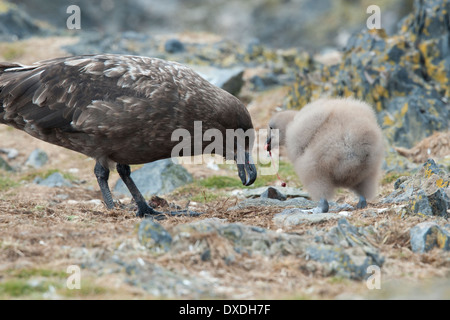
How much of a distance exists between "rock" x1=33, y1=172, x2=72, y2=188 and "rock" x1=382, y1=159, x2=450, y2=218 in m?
5.57

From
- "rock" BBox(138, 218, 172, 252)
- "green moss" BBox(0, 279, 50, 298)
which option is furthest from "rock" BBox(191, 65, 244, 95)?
"green moss" BBox(0, 279, 50, 298)

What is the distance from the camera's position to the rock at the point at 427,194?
6367 mm

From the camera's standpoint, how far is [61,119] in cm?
712

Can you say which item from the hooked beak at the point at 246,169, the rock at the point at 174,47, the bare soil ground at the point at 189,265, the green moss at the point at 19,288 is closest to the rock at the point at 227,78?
the rock at the point at 174,47

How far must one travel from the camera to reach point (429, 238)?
17.7ft

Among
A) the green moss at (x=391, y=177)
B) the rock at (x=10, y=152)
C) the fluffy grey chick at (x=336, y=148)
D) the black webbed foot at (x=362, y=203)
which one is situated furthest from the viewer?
the rock at (x=10, y=152)

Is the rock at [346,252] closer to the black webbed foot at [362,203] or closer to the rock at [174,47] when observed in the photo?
the black webbed foot at [362,203]

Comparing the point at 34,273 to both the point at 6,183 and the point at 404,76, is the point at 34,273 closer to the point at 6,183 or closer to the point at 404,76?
the point at 6,183

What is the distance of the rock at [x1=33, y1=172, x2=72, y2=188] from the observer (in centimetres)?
1023

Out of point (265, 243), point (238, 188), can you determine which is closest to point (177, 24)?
point (238, 188)

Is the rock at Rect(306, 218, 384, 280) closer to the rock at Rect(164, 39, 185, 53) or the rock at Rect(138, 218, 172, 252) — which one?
the rock at Rect(138, 218, 172, 252)

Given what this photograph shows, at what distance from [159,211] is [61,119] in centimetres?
173

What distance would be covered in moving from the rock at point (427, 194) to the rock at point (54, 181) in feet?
18.3

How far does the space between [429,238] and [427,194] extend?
42.9 inches
